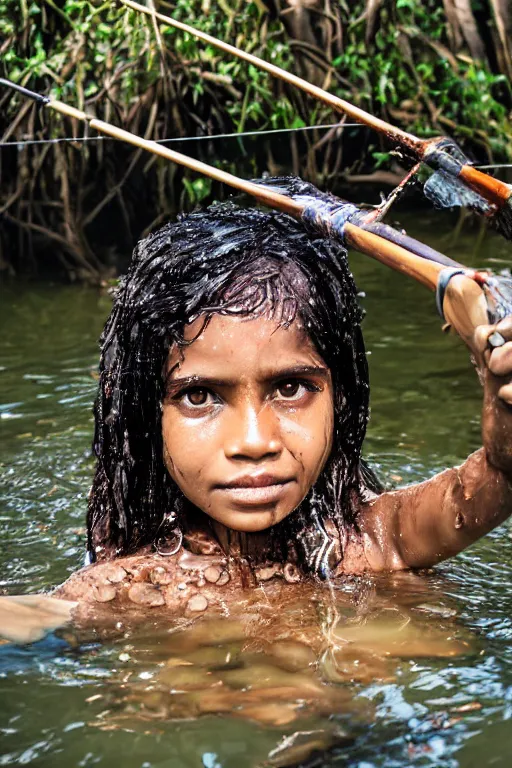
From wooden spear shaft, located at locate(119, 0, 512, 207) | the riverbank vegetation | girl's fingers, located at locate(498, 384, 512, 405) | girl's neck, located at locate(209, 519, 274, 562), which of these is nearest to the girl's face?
girl's neck, located at locate(209, 519, 274, 562)

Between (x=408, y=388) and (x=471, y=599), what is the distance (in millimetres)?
2280

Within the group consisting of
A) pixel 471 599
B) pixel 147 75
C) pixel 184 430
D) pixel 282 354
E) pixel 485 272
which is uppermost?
pixel 147 75

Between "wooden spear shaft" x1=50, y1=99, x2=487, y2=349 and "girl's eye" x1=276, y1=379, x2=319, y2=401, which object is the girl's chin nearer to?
"girl's eye" x1=276, y1=379, x2=319, y2=401

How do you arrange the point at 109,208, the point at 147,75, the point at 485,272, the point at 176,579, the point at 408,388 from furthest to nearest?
1. the point at 109,208
2. the point at 147,75
3. the point at 408,388
4. the point at 176,579
5. the point at 485,272

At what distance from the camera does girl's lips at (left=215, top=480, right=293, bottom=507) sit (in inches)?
113

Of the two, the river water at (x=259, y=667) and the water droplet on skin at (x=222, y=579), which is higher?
the water droplet on skin at (x=222, y=579)

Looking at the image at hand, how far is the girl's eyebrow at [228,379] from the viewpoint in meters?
2.86

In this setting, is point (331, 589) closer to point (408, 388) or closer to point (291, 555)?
point (291, 555)

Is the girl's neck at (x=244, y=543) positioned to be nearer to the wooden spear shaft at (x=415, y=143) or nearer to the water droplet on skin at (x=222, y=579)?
the water droplet on skin at (x=222, y=579)

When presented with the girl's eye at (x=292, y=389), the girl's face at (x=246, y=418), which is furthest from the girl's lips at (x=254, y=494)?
the girl's eye at (x=292, y=389)

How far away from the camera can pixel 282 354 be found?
2.87 meters

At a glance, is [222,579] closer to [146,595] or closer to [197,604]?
[197,604]

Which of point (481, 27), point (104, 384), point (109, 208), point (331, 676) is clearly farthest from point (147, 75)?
point (331, 676)

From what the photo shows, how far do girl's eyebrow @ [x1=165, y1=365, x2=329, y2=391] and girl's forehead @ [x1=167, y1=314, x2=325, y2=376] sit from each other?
0.04 feet
